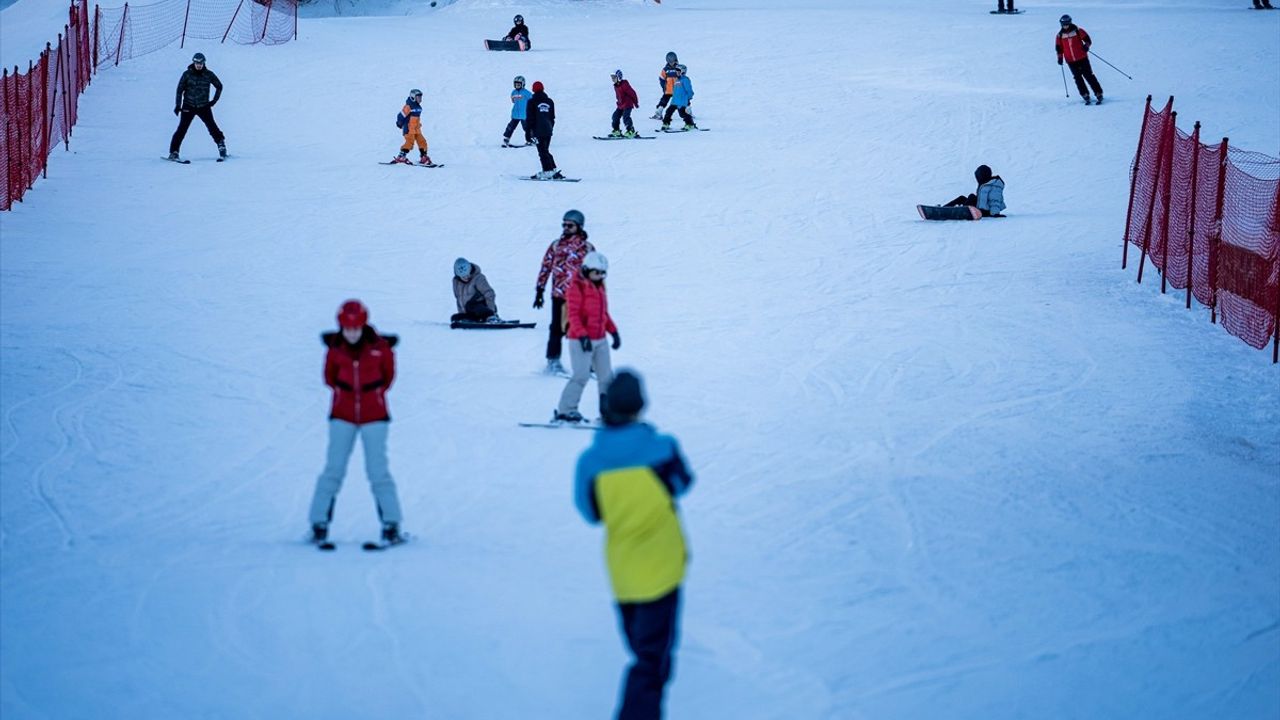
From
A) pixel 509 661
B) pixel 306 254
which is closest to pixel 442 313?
pixel 306 254

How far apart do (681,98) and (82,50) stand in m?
11.0

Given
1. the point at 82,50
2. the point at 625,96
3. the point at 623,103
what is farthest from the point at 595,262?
the point at 82,50

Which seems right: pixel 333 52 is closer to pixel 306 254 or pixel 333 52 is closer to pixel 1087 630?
pixel 306 254

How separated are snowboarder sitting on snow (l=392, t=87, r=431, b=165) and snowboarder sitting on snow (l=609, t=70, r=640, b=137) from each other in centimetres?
347

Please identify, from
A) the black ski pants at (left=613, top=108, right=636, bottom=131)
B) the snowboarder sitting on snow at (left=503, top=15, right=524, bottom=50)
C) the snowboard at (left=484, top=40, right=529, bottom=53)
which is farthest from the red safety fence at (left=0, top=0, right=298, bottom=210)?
the black ski pants at (left=613, top=108, right=636, bottom=131)

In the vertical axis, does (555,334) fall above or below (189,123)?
below

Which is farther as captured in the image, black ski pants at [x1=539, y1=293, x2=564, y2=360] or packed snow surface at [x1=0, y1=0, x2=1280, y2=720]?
black ski pants at [x1=539, y1=293, x2=564, y2=360]

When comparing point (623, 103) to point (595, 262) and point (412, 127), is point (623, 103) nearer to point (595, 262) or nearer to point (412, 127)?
point (412, 127)

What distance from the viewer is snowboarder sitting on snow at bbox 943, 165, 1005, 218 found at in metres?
18.3

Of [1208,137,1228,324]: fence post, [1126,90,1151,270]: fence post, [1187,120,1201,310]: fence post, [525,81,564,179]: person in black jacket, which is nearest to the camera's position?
[1208,137,1228,324]: fence post

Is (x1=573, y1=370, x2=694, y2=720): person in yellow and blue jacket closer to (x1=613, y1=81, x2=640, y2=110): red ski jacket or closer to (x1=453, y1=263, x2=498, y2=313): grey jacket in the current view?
(x1=453, y1=263, x2=498, y2=313): grey jacket

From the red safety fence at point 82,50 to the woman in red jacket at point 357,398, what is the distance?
11.6 m

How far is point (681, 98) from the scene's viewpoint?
24484 millimetres

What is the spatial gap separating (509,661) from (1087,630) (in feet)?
8.57
